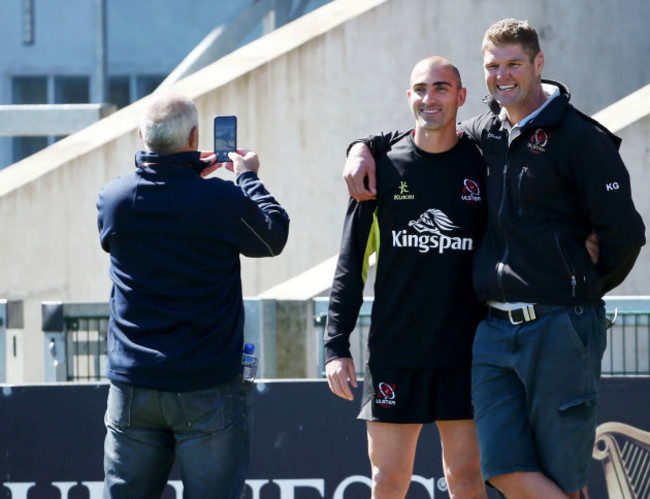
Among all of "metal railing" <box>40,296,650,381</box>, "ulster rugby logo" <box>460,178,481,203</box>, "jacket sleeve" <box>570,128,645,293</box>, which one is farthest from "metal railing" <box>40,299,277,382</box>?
"jacket sleeve" <box>570,128,645,293</box>

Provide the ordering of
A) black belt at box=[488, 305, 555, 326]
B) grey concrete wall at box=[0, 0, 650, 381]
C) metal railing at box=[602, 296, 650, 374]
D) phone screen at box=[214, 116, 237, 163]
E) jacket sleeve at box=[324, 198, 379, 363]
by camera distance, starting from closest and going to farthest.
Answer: black belt at box=[488, 305, 555, 326] → phone screen at box=[214, 116, 237, 163] → jacket sleeve at box=[324, 198, 379, 363] → metal railing at box=[602, 296, 650, 374] → grey concrete wall at box=[0, 0, 650, 381]

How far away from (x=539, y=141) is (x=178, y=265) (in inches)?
53.7

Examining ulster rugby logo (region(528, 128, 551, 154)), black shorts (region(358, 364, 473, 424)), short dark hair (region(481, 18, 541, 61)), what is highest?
short dark hair (region(481, 18, 541, 61))

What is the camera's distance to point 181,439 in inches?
156

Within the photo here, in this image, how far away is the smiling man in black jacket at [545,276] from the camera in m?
3.99

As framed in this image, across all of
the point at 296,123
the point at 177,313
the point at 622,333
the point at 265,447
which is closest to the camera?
the point at 177,313

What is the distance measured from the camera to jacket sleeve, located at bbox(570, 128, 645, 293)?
3.96m

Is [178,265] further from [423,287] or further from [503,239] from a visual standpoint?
[503,239]

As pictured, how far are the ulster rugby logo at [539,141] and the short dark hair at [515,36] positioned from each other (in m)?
0.28

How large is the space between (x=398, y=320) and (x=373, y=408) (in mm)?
367

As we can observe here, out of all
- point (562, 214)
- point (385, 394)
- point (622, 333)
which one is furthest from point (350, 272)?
point (622, 333)

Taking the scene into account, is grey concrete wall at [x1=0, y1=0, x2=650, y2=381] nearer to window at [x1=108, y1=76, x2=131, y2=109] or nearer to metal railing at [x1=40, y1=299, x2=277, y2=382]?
metal railing at [x1=40, y1=299, x2=277, y2=382]

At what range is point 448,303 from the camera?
14.4 ft

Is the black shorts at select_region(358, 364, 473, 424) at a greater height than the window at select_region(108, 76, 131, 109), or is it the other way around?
the window at select_region(108, 76, 131, 109)
